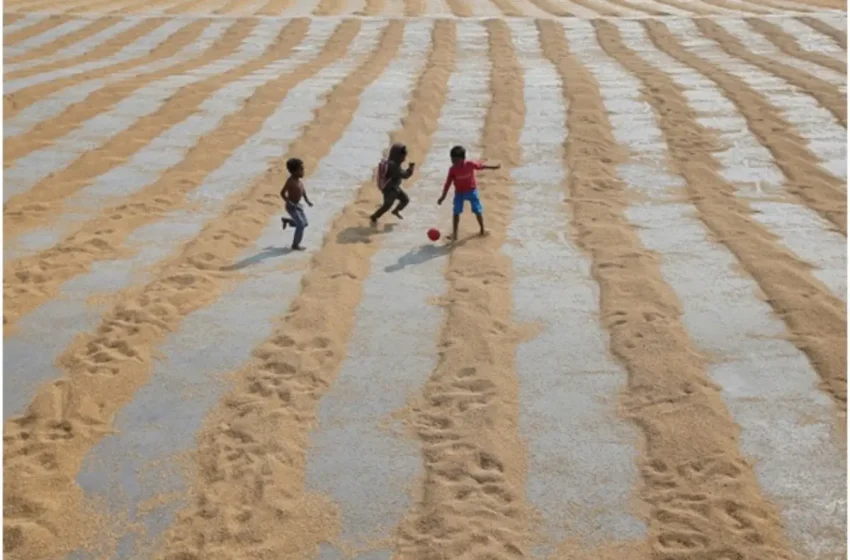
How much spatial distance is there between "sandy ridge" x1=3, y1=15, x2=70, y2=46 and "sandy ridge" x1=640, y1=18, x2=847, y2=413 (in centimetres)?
1481

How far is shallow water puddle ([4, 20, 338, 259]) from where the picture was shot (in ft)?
30.7

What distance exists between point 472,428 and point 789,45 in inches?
626

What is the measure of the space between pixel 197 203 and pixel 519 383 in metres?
5.34

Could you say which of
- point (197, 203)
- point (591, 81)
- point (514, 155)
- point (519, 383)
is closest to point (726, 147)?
point (514, 155)

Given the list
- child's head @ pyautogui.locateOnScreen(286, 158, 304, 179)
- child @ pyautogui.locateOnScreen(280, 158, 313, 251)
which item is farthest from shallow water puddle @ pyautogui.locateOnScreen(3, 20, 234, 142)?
child's head @ pyautogui.locateOnScreen(286, 158, 304, 179)

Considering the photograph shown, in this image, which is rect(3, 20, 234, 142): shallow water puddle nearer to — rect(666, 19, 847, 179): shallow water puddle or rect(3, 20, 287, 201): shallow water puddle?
rect(3, 20, 287, 201): shallow water puddle

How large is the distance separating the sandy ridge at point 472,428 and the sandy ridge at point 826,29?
13.3m

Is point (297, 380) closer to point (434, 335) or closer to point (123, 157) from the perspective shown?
point (434, 335)

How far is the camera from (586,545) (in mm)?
4590

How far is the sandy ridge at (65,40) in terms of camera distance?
1914cm

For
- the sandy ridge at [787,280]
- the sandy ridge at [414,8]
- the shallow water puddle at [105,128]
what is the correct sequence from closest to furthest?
the sandy ridge at [787,280] → the shallow water puddle at [105,128] → the sandy ridge at [414,8]

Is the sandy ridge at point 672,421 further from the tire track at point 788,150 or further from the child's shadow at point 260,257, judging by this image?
the child's shadow at point 260,257

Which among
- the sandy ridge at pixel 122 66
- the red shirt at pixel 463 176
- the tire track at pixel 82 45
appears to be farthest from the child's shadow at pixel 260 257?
the tire track at pixel 82 45

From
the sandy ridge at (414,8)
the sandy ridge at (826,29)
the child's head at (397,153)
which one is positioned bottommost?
the sandy ridge at (414,8)
